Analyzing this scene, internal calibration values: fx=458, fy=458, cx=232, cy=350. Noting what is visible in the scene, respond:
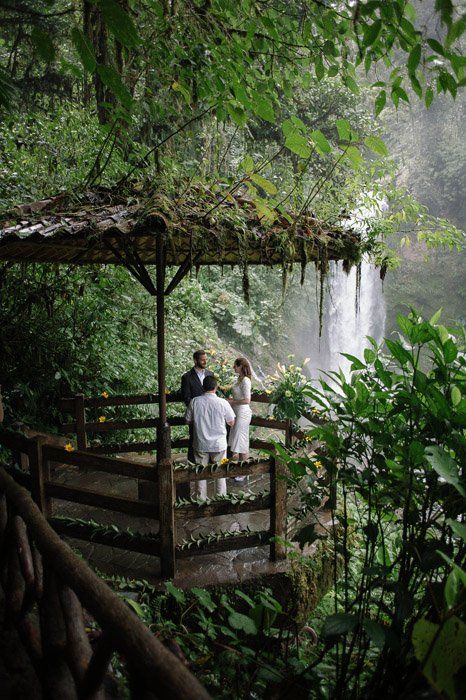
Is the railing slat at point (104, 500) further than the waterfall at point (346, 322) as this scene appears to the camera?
No

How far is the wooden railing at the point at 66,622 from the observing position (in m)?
1.11

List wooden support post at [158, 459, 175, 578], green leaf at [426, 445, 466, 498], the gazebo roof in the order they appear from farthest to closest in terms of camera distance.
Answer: wooden support post at [158, 459, 175, 578]
the gazebo roof
green leaf at [426, 445, 466, 498]

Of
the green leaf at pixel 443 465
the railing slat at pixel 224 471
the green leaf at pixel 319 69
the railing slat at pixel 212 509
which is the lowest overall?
the railing slat at pixel 212 509

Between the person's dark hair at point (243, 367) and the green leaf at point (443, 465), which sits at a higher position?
the green leaf at point (443, 465)

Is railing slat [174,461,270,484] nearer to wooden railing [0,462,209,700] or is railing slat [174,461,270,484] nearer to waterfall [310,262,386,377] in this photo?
wooden railing [0,462,209,700]

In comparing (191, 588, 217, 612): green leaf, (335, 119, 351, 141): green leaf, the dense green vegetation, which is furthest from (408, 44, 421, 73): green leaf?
(191, 588, 217, 612): green leaf

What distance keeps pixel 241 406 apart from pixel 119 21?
483 cm

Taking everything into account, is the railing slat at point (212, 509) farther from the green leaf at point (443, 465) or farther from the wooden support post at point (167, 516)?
the green leaf at point (443, 465)

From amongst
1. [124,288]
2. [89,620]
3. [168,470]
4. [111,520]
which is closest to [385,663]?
[89,620]

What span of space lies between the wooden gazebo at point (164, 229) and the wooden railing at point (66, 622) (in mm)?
1678

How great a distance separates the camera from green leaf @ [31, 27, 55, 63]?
73.4 inches

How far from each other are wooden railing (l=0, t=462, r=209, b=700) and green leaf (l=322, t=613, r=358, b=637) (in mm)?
566

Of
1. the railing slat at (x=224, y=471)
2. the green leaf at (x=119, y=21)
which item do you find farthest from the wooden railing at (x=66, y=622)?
the green leaf at (x=119, y=21)

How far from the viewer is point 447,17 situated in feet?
5.70
